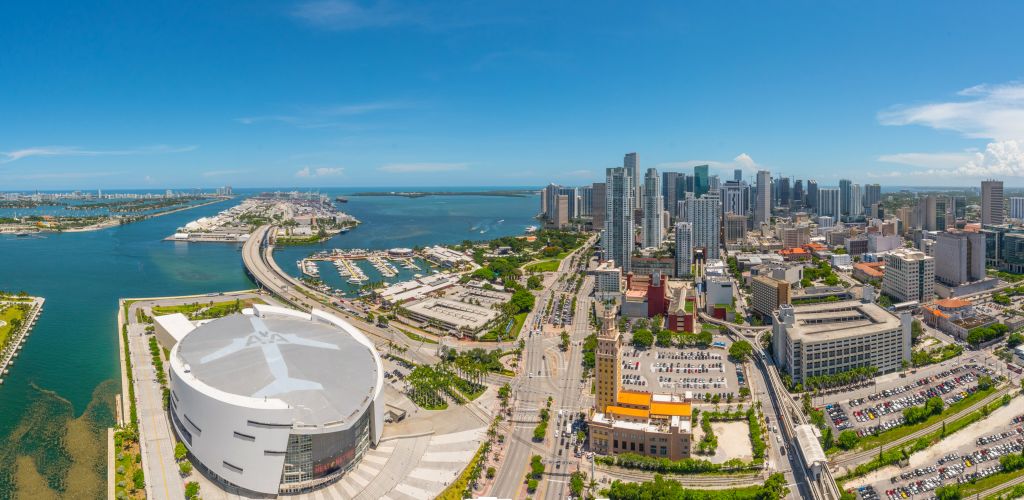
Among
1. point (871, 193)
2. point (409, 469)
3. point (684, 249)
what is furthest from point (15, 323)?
point (871, 193)

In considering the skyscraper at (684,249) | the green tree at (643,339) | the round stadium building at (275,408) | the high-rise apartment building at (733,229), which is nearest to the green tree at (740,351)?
the green tree at (643,339)

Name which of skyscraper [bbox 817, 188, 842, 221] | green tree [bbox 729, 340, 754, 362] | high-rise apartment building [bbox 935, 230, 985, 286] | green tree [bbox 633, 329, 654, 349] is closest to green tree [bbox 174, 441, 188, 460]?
green tree [bbox 633, 329, 654, 349]

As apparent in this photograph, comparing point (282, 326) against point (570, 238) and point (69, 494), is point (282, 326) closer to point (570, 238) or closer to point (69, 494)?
point (69, 494)

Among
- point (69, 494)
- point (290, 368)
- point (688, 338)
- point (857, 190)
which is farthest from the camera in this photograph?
point (857, 190)

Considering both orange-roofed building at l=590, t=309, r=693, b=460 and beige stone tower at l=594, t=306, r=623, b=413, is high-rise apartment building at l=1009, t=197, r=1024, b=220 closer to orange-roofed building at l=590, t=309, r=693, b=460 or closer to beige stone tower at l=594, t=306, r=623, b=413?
orange-roofed building at l=590, t=309, r=693, b=460

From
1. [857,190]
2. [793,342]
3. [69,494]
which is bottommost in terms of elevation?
[69,494]

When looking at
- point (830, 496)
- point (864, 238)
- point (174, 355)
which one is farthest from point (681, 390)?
point (864, 238)

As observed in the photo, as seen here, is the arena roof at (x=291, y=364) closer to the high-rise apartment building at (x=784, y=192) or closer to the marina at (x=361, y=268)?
the marina at (x=361, y=268)

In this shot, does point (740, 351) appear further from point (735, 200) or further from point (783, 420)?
point (735, 200)
